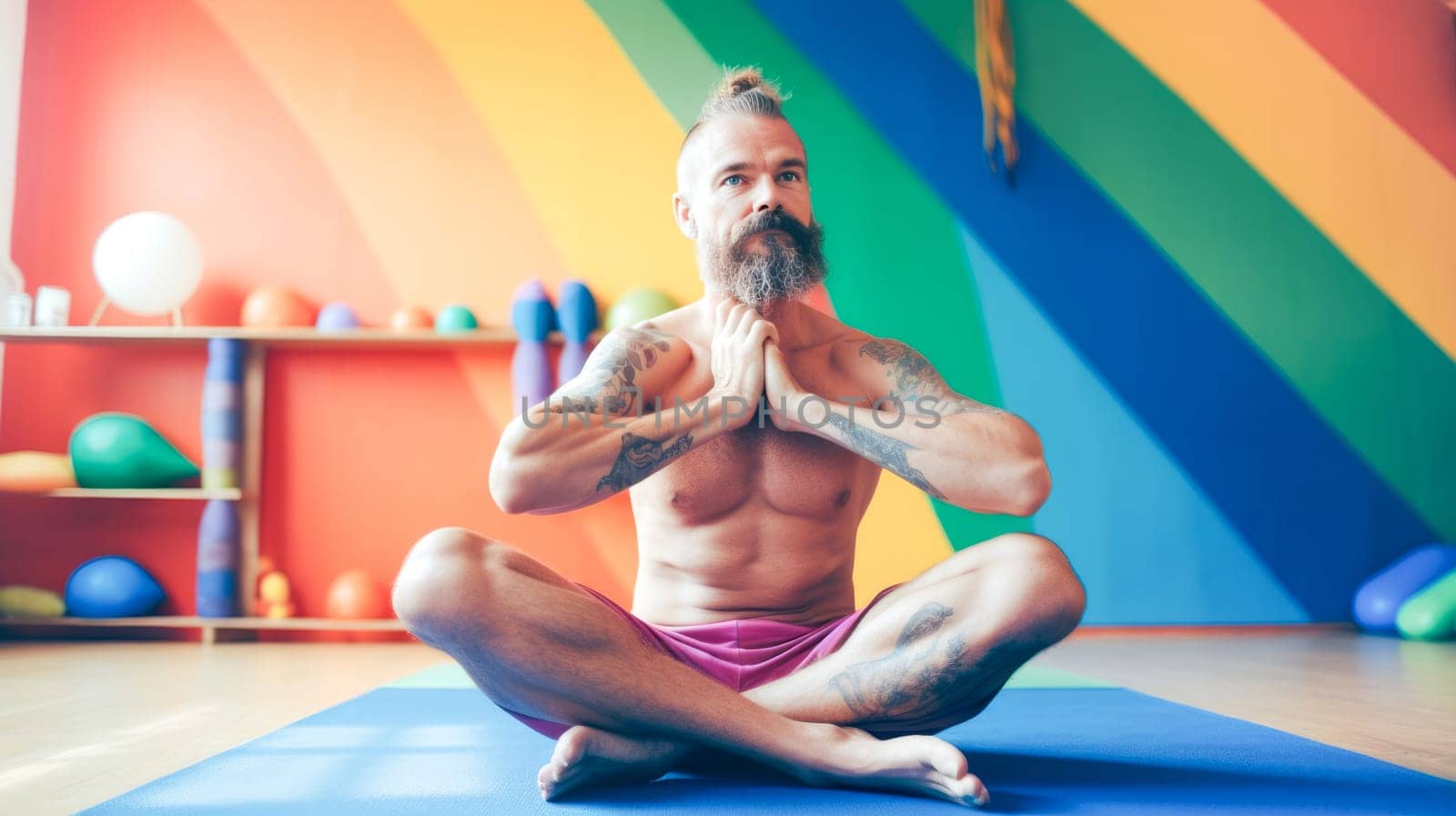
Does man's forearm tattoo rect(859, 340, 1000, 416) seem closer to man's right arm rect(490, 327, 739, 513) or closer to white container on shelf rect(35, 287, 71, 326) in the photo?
man's right arm rect(490, 327, 739, 513)

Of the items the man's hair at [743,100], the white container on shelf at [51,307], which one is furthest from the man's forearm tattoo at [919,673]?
the white container on shelf at [51,307]

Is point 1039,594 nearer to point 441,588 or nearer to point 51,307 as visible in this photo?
point 441,588

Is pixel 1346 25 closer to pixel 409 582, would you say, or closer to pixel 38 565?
pixel 409 582

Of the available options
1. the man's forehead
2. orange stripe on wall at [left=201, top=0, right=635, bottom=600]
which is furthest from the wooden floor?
orange stripe on wall at [left=201, top=0, right=635, bottom=600]

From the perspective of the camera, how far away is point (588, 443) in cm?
158

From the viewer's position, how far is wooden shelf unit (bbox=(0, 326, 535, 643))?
3.86m

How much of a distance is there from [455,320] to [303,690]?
5.98 ft

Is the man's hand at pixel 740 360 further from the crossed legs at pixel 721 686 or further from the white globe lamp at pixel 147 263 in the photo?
the white globe lamp at pixel 147 263

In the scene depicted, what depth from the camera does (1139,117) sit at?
4.48 m

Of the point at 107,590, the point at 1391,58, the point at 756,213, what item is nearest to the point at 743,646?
the point at 756,213

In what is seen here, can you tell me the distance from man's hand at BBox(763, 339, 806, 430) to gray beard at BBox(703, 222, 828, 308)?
19 cm

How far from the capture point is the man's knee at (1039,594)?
1466 millimetres

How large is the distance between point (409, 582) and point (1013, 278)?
11.4 feet

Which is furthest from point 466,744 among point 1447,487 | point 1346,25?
point 1346,25
